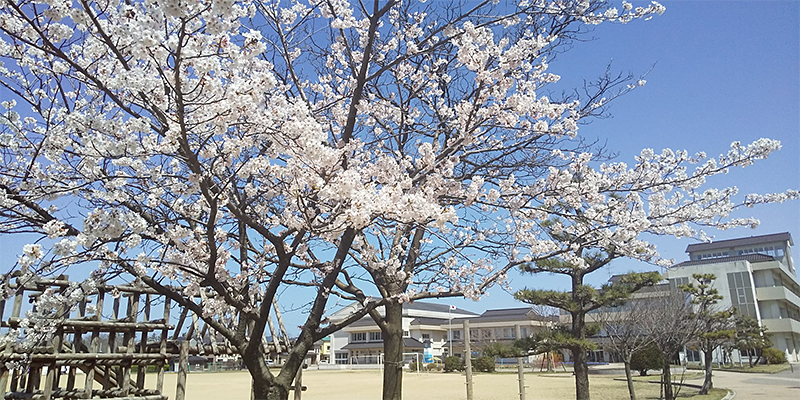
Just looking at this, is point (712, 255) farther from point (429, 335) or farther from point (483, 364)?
point (429, 335)

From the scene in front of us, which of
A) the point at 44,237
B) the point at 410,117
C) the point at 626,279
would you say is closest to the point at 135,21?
the point at 44,237

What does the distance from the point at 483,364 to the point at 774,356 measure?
16.8m

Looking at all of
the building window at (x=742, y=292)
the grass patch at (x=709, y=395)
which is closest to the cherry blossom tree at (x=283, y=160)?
the grass patch at (x=709, y=395)

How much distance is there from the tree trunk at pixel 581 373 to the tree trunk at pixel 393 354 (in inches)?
241

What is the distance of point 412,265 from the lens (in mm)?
5992

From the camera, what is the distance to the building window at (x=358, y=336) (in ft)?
151

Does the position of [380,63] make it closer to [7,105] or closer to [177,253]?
[177,253]

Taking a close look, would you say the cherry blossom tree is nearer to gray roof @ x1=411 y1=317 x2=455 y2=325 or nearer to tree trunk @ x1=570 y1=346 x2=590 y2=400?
tree trunk @ x1=570 y1=346 x2=590 y2=400

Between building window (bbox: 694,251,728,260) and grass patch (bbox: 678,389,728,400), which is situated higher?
building window (bbox: 694,251,728,260)

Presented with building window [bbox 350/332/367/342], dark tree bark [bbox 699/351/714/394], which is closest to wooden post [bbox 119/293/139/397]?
dark tree bark [bbox 699/351/714/394]

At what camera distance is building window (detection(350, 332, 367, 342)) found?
45.9m

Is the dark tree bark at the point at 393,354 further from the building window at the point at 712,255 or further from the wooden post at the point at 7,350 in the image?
the building window at the point at 712,255

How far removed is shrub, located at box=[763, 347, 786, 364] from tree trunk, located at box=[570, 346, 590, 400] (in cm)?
2473

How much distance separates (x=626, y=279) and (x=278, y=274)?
10.1 meters
